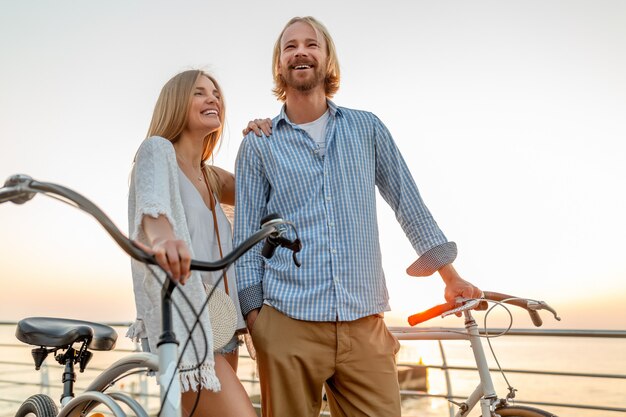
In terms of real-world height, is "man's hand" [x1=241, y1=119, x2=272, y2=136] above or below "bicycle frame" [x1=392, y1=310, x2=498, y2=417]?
above

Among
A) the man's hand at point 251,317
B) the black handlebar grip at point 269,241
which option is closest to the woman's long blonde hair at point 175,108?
the man's hand at point 251,317

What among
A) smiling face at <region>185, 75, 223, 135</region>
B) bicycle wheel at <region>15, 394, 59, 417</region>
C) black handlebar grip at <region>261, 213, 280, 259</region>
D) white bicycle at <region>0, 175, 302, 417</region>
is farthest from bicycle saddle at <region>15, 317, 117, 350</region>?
black handlebar grip at <region>261, 213, 280, 259</region>

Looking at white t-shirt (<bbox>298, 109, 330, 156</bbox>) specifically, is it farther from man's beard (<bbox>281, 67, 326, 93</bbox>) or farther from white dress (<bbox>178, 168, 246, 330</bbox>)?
white dress (<bbox>178, 168, 246, 330</bbox>)

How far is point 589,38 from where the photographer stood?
4.91 metres

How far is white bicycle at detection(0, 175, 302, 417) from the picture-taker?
0.98m

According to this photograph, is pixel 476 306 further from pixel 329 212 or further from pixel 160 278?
pixel 160 278

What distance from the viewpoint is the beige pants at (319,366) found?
5.75ft

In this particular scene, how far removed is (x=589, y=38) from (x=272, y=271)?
4124mm

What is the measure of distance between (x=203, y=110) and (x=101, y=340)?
0.93m

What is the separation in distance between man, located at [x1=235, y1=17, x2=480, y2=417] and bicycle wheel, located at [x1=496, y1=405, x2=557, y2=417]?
331 mm

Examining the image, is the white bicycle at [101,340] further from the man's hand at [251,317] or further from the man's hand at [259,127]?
the man's hand at [259,127]

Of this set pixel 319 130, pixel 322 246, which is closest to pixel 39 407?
pixel 322 246

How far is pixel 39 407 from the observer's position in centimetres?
239

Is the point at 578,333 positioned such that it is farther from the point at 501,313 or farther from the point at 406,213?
the point at 406,213
